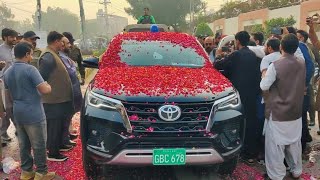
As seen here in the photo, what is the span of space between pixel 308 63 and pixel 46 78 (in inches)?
149

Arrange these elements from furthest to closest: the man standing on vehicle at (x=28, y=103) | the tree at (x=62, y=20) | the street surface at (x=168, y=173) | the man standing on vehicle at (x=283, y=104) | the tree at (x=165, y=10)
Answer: the tree at (x=62, y=20)
the tree at (x=165, y=10)
the street surface at (x=168, y=173)
the man standing on vehicle at (x=283, y=104)
the man standing on vehicle at (x=28, y=103)

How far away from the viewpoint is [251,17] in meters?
28.2

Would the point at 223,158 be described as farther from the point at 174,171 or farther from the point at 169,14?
the point at 169,14

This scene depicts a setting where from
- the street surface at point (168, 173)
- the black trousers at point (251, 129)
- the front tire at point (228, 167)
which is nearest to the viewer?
the front tire at point (228, 167)

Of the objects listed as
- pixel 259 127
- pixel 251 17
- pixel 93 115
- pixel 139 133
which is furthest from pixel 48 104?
pixel 251 17

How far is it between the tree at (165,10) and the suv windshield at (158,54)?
4076cm

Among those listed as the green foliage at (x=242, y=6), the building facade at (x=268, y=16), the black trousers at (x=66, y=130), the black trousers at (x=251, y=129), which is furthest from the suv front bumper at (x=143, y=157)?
the green foliage at (x=242, y=6)

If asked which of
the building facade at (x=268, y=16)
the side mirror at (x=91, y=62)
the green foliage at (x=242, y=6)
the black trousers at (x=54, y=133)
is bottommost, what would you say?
the black trousers at (x=54, y=133)

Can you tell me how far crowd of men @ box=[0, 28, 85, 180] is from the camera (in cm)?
413

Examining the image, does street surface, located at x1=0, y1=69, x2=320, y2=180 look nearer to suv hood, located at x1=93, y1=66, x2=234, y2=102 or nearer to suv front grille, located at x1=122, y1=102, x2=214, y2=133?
suv front grille, located at x1=122, y1=102, x2=214, y2=133

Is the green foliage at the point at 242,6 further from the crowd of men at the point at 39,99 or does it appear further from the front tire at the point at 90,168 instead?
the front tire at the point at 90,168

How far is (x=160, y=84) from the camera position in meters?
4.07

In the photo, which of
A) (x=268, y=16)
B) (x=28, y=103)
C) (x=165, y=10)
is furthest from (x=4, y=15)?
(x=28, y=103)

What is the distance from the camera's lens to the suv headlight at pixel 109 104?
12.2ft
